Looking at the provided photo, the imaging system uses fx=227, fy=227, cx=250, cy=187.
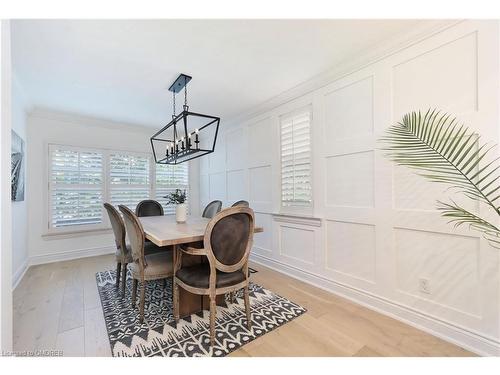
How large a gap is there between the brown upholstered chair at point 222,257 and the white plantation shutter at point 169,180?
3285 mm

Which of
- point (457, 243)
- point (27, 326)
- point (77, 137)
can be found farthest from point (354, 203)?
point (77, 137)

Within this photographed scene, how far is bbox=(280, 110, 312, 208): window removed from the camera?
2.90 m

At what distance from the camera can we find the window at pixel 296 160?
290 cm

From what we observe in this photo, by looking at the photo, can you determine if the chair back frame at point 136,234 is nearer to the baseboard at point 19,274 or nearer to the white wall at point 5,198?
the white wall at point 5,198

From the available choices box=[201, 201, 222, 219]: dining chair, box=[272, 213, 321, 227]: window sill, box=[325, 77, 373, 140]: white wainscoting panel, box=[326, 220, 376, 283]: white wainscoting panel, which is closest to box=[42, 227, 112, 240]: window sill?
box=[201, 201, 222, 219]: dining chair

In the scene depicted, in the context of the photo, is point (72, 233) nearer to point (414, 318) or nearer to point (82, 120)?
point (82, 120)

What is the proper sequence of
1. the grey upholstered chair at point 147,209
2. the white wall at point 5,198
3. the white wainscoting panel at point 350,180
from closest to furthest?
the white wall at point 5,198, the white wainscoting panel at point 350,180, the grey upholstered chair at point 147,209

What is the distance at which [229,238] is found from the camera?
178cm

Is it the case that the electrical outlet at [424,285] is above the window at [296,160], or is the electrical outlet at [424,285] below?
below

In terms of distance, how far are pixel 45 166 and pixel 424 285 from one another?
5.34 m

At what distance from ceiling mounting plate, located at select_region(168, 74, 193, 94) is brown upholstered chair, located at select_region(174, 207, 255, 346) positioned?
5.92 feet

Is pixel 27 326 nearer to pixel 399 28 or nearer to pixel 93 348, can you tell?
pixel 93 348

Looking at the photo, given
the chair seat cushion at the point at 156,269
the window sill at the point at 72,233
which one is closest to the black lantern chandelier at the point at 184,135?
the chair seat cushion at the point at 156,269

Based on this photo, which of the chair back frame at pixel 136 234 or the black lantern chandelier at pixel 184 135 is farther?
the black lantern chandelier at pixel 184 135
